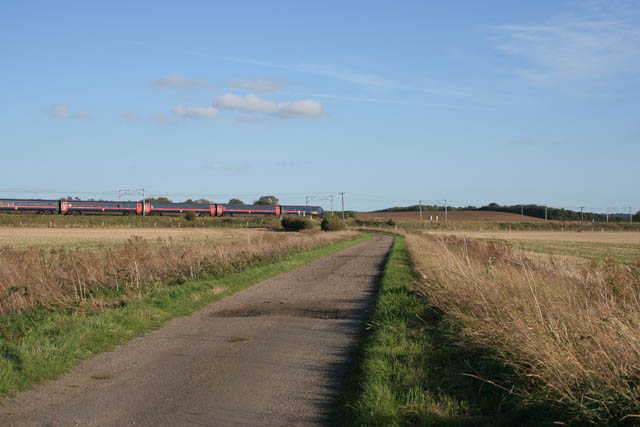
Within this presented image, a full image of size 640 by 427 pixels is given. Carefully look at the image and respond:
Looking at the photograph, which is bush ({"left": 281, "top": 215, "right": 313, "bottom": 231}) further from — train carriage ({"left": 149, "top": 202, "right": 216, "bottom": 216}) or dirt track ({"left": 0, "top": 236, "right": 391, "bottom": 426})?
dirt track ({"left": 0, "top": 236, "right": 391, "bottom": 426})

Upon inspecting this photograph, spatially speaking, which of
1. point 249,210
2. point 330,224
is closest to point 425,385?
point 330,224

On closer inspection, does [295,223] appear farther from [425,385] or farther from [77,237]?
[425,385]

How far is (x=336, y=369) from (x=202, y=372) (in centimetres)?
179

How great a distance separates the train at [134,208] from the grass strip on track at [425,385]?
90930 millimetres

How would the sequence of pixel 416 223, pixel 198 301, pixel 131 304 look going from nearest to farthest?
pixel 131 304 → pixel 198 301 → pixel 416 223

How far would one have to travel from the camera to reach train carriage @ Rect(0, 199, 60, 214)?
280 feet

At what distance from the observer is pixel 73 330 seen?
905 cm

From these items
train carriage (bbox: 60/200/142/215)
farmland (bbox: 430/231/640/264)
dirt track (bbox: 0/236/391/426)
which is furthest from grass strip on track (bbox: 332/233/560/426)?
train carriage (bbox: 60/200/142/215)

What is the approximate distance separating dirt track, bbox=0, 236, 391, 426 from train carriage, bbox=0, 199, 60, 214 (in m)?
86.7

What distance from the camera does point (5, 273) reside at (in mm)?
14039

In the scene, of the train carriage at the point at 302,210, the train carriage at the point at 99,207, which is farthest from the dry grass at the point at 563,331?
the train carriage at the point at 302,210

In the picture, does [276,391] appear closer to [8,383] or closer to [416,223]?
[8,383]

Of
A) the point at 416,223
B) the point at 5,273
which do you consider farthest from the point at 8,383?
the point at 416,223

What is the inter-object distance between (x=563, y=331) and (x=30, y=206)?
94.6 metres
